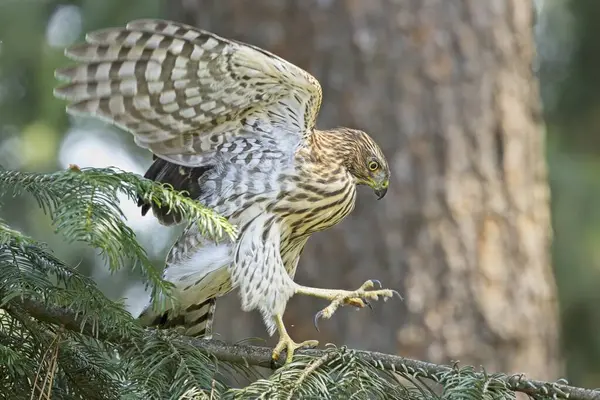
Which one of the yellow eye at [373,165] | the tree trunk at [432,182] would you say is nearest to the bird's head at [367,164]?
the yellow eye at [373,165]

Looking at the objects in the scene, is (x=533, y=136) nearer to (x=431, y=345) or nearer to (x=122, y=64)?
(x=431, y=345)

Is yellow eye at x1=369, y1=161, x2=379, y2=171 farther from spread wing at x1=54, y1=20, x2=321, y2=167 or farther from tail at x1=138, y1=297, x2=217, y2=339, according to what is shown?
tail at x1=138, y1=297, x2=217, y2=339

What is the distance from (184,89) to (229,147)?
39 centimetres

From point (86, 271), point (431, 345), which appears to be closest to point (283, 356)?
point (431, 345)

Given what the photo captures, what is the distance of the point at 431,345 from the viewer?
4.39 m

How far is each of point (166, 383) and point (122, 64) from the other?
1.20m

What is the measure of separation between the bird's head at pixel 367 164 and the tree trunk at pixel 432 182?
27.8 inches

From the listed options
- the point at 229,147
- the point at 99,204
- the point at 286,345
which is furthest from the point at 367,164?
the point at 99,204

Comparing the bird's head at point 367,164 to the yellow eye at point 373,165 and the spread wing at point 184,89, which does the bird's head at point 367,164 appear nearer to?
the yellow eye at point 373,165

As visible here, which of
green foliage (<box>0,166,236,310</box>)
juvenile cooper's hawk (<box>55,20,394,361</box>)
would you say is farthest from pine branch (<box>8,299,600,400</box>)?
juvenile cooper's hawk (<box>55,20,394,361</box>)

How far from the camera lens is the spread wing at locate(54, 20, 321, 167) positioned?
2955 millimetres

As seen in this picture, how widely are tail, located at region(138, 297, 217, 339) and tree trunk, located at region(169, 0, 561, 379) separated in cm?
83

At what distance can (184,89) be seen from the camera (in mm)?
3133

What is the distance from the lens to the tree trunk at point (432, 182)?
14.6 ft
